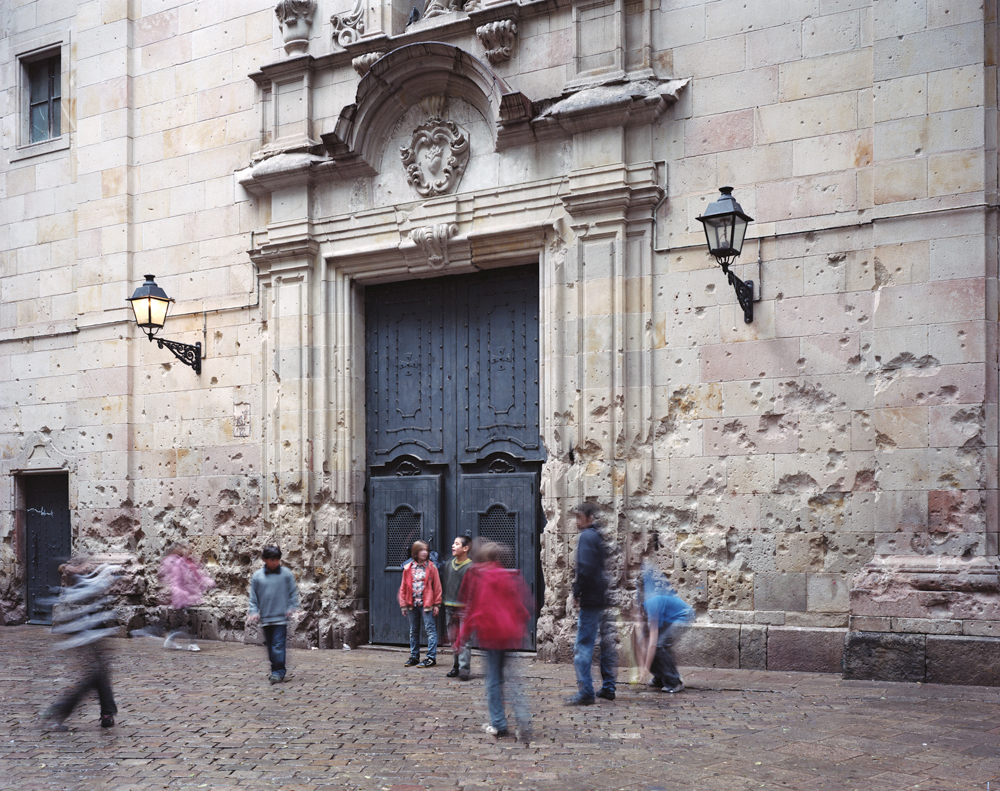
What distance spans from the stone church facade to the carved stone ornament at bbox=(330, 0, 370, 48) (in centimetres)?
3

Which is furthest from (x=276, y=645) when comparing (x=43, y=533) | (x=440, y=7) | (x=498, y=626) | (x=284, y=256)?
(x=440, y=7)

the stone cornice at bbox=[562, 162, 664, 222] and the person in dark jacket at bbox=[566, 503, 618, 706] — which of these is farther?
the stone cornice at bbox=[562, 162, 664, 222]

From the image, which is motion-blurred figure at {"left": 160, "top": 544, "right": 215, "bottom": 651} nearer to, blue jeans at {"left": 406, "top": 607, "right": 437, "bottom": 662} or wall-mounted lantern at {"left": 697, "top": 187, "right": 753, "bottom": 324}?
blue jeans at {"left": 406, "top": 607, "right": 437, "bottom": 662}

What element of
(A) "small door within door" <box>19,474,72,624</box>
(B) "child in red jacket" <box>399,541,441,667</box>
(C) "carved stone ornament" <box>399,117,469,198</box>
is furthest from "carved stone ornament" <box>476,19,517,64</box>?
(A) "small door within door" <box>19,474,72,624</box>

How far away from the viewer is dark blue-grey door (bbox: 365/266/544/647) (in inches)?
445

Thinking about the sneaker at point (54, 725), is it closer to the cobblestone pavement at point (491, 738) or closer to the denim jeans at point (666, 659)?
the cobblestone pavement at point (491, 738)

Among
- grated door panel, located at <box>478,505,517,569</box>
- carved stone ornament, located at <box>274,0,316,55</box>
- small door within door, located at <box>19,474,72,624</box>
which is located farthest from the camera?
small door within door, located at <box>19,474,72,624</box>

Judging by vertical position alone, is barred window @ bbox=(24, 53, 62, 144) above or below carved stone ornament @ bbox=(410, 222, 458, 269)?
above

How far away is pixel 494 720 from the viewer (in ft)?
23.0

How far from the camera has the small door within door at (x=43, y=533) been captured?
573 inches

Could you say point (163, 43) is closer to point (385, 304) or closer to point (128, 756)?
point (385, 304)

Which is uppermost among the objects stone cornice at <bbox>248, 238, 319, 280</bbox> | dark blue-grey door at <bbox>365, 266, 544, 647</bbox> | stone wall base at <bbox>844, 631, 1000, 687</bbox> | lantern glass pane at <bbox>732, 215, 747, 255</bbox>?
stone cornice at <bbox>248, 238, 319, 280</bbox>

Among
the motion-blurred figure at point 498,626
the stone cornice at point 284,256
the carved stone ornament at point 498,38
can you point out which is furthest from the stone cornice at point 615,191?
the motion-blurred figure at point 498,626

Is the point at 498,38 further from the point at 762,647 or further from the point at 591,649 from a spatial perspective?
the point at 762,647
